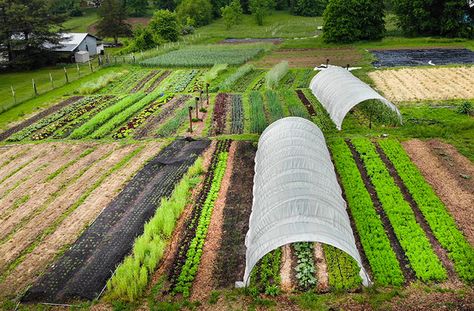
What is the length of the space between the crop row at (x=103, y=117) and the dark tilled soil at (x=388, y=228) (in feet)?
46.5

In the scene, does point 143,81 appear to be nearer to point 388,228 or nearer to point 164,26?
point 164,26

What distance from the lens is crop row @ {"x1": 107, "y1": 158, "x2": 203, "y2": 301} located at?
10742mm

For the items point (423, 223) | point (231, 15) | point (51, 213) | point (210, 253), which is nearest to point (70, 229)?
point (51, 213)

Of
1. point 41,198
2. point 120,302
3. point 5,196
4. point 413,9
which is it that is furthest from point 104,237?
point 413,9

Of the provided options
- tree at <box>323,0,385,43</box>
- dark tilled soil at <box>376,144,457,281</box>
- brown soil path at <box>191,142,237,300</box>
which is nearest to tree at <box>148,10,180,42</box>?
tree at <box>323,0,385,43</box>

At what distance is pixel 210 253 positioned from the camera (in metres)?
12.3

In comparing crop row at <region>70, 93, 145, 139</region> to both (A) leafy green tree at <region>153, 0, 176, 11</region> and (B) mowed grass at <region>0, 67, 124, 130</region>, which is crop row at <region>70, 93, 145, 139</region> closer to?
(B) mowed grass at <region>0, 67, 124, 130</region>

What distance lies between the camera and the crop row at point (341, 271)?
10900 mm

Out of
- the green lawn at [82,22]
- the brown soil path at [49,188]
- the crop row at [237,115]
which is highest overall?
the green lawn at [82,22]

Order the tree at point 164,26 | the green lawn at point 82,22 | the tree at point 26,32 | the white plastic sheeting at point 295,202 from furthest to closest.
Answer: the green lawn at point 82,22 → the tree at point 164,26 → the tree at point 26,32 → the white plastic sheeting at point 295,202

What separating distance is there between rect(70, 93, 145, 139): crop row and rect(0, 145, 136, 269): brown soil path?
368 cm

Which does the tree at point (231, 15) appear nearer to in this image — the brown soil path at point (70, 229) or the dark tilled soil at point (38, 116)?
the dark tilled soil at point (38, 116)

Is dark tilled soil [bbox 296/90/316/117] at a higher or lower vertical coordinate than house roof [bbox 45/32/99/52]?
lower

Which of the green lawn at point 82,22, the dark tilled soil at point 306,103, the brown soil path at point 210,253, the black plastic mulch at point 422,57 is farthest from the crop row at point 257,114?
the green lawn at point 82,22
